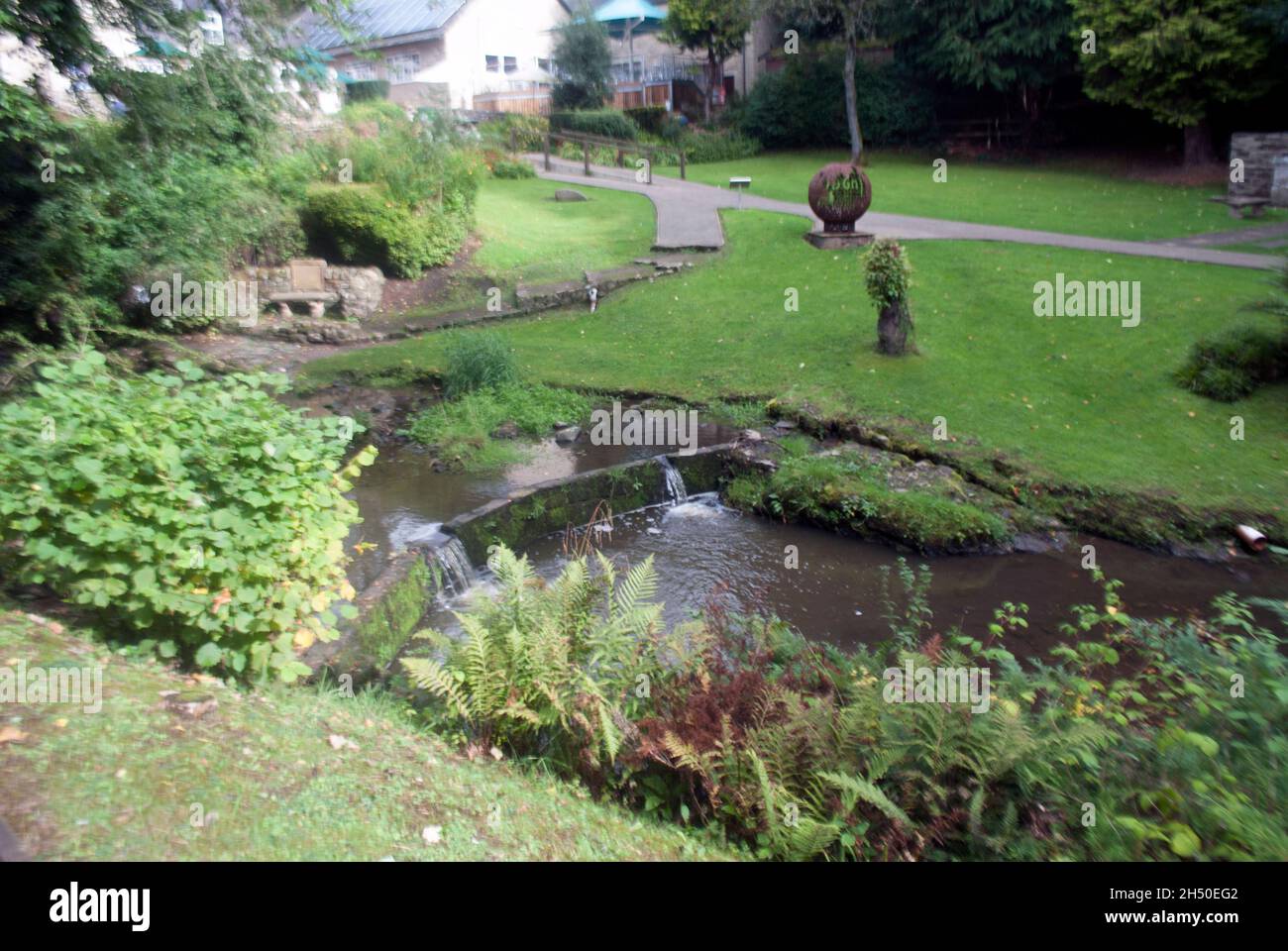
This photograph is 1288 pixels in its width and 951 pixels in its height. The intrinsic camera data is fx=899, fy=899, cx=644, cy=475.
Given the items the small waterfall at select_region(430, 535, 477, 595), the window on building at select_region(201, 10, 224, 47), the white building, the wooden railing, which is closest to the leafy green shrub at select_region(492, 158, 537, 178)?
the wooden railing

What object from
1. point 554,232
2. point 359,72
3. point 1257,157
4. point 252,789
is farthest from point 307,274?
point 359,72

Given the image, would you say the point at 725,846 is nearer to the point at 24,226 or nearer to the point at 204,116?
the point at 24,226

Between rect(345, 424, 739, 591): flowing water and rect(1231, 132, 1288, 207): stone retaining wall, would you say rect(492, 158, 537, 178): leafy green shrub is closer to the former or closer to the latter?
rect(345, 424, 739, 591): flowing water

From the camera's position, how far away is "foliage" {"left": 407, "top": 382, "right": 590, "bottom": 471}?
37.9 ft

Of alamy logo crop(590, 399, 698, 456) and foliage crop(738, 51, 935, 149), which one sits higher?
foliage crop(738, 51, 935, 149)

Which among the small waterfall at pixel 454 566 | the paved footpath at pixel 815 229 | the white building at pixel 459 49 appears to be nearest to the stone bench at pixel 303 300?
the paved footpath at pixel 815 229

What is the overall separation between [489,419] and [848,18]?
24.0 m

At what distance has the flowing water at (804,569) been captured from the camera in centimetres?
819

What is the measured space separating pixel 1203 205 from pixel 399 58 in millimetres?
29045

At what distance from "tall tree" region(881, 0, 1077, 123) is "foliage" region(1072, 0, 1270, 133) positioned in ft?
6.20

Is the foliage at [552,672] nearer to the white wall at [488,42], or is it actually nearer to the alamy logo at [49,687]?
the alamy logo at [49,687]

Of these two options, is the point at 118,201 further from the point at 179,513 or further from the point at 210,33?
the point at 179,513

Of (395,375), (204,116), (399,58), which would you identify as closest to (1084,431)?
(395,375)

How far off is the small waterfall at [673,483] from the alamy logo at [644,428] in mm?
924
